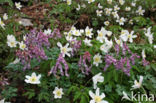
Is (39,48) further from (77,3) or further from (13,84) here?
(77,3)

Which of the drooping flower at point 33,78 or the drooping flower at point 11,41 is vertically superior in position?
the drooping flower at point 11,41

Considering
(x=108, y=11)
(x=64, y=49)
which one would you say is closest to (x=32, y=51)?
(x=64, y=49)

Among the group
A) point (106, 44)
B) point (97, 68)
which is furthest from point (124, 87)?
point (106, 44)

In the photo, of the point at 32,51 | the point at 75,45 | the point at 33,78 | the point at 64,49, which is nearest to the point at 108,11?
the point at 75,45

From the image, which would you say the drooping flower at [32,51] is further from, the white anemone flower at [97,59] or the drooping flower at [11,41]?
the white anemone flower at [97,59]

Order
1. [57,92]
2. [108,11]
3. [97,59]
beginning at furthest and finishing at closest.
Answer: [108,11] < [97,59] < [57,92]

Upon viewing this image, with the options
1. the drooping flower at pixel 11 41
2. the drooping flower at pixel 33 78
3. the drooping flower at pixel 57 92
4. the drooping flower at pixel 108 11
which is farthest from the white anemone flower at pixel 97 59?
the drooping flower at pixel 108 11

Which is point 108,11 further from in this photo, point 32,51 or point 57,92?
point 57,92

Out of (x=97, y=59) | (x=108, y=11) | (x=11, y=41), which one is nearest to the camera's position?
(x=97, y=59)

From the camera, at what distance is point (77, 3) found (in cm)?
536

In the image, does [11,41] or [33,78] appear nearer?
[33,78]

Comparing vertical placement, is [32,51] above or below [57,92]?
above

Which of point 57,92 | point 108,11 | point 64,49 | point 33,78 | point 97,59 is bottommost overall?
point 57,92

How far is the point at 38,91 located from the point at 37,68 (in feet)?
1.28
